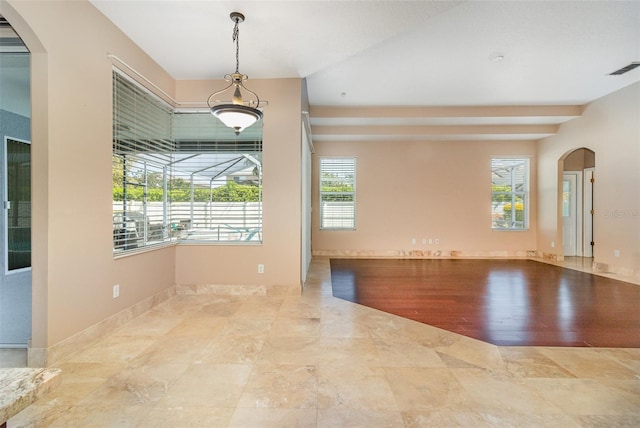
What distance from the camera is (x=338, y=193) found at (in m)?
7.30

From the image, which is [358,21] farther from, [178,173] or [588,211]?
[588,211]

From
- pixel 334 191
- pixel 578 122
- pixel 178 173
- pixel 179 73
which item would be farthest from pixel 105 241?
pixel 578 122

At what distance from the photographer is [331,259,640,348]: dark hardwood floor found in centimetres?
268

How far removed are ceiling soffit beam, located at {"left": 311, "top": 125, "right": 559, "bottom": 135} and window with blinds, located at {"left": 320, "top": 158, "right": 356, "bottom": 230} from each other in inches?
37.2

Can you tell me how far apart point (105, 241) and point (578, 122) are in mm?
8253

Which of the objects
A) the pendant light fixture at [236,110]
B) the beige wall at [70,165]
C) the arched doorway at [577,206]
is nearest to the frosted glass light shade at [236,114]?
the pendant light fixture at [236,110]

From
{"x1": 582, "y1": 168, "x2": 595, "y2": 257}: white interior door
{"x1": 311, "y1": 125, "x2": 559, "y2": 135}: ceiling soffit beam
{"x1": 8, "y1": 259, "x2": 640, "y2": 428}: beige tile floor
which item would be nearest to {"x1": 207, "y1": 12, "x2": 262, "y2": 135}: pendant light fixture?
{"x1": 8, "y1": 259, "x2": 640, "y2": 428}: beige tile floor

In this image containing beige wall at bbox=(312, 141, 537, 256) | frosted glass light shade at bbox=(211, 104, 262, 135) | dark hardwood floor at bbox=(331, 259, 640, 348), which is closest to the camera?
frosted glass light shade at bbox=(211, 104, 262, 135)

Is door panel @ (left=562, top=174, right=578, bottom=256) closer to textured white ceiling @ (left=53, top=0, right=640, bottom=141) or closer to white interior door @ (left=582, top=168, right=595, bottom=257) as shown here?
white interior door @ (left=582, top=168, right=595, bottom=257)

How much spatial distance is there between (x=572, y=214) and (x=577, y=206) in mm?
217

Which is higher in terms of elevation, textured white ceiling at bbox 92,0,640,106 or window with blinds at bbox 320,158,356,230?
textured white ceiling at bbox 92,0,640,106

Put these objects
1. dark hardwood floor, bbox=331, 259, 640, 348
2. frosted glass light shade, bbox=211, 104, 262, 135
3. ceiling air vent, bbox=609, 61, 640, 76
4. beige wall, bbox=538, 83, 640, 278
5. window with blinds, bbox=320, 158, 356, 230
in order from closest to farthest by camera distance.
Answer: frosted glass light shade, bbox=211, 104, 262, 135 → dark hardwood floor, bbox=331, 259, 640, 348 → ceiling air vent, bbox=609, 61, 640, 76 → beige wall, bbox=538, 83, 640, 278 → window with blinds, bbox=320, 158, 356, 230

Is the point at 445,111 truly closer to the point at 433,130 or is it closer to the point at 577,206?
the point at 433,130

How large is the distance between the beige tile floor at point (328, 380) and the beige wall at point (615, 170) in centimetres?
385
